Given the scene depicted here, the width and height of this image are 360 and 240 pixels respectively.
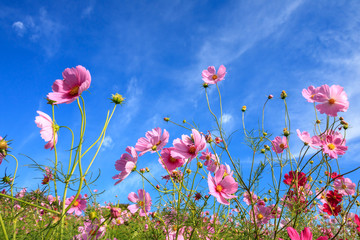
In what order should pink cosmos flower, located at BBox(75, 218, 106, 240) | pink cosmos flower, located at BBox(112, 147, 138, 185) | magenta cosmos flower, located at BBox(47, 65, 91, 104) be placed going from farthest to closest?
pink cosmos flower, located at BBox(75, 218, 106, 240)
pink cosmos flower, located at BBox(112, 147, 138, 185)
magenta cosmos flower, located at BBox(47, 65, 91, 104)

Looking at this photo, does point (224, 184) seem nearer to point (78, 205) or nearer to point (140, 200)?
point (140, 200)

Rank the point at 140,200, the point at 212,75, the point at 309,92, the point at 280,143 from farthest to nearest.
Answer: the point at 212,75 → the point at 280,143 → the point at 309,92 → the point at 140,200

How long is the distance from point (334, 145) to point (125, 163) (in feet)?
3.63

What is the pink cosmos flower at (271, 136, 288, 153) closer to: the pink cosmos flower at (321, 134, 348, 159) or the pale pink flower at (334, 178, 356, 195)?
the pink cosmos flower at (321, 134, 348, 159)

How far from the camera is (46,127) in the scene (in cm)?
94

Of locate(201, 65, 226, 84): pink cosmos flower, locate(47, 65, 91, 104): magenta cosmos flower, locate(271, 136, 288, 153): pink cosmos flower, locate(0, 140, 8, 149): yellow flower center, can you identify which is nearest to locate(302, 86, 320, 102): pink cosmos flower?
locate(271, 136, 288, 153): pink cosmos flower

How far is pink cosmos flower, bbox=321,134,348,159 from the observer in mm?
1321

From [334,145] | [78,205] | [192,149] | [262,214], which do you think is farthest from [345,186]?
[78,205]

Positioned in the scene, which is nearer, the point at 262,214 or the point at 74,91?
the point at 74,91

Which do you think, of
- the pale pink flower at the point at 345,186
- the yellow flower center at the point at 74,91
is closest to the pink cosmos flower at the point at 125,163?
the yellow flower center at the point at 74,91

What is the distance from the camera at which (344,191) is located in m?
1.71

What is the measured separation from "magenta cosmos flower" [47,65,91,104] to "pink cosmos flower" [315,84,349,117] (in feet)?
3.61

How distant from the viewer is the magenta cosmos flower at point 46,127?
92cm

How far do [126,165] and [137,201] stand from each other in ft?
1.35
